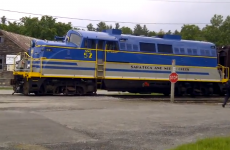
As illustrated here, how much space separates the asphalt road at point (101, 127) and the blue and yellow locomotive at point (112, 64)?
561cm

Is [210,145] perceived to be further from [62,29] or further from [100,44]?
[62,29]

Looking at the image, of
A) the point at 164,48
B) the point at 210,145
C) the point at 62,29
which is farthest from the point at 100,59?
the point at 62,29

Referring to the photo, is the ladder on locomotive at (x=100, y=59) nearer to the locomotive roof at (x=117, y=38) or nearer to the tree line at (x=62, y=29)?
the locomotive roof at (x=117, y=38)

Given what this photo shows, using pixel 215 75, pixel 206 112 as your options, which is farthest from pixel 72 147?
pixel 215 75

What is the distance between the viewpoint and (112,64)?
843 inches

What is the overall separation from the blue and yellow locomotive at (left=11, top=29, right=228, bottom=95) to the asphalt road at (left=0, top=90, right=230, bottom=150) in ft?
18.4

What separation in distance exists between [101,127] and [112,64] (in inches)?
443

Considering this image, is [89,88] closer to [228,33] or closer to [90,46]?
[90,46]

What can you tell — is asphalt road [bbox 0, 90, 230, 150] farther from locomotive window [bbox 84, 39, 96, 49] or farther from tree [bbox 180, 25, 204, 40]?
tree [bbox 180, 25, 204, 40]

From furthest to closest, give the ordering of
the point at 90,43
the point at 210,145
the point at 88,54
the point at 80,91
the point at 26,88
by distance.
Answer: the point at 80,91, the point at 90,43, the point at 88,54, the point at 26,88, the point at 210,145

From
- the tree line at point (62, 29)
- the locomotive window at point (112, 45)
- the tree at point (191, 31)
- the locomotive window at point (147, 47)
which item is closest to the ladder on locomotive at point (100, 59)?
the locomotive window at point (112, 45)

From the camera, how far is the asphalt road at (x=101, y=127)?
8.21 m

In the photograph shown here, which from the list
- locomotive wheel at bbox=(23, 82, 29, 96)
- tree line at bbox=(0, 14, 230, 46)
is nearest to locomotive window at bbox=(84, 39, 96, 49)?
locomotive wheel at bbox=(23, 82, 29, 96)

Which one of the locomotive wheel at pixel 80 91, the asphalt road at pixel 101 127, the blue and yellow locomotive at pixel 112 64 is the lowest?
the asphalt road at pixel 101 127
